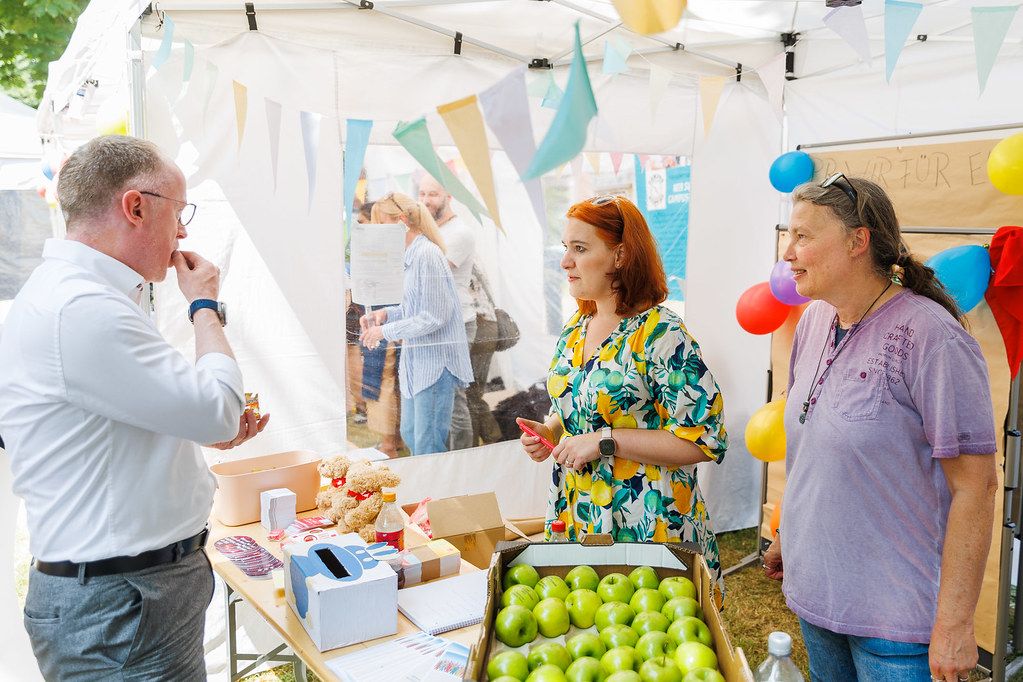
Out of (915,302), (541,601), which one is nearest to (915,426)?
(915,302)

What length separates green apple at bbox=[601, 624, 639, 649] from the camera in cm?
104

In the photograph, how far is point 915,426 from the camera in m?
1.37

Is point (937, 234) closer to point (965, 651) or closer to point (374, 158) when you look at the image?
point (965, 651)

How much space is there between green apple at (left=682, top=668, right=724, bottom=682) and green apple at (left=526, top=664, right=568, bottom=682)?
0.16m

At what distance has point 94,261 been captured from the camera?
52.7 inches

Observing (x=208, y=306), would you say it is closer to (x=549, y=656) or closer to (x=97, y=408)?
(x=97, y=408)

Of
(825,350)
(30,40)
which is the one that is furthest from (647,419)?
(30,40)

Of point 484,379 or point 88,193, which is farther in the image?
point 484,379

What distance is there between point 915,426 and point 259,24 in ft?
8.33

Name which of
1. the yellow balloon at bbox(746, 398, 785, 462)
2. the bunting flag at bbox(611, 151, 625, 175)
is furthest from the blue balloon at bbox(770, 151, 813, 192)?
the yellow balloon at bbox(746, 398, 785, 462)

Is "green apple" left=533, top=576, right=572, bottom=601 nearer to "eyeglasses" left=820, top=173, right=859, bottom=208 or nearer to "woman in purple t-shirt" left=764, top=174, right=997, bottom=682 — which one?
"woman in purple t-shirt" left=764, top=174, right=997, bottom=682

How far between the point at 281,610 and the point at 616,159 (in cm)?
277

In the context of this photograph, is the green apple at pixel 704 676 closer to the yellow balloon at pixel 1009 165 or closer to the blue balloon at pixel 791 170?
the yellow balloon at pixel 1009 165

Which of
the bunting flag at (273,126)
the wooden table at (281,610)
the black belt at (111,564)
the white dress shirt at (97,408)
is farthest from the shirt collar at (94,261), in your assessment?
the bunting flag at (273,126)
